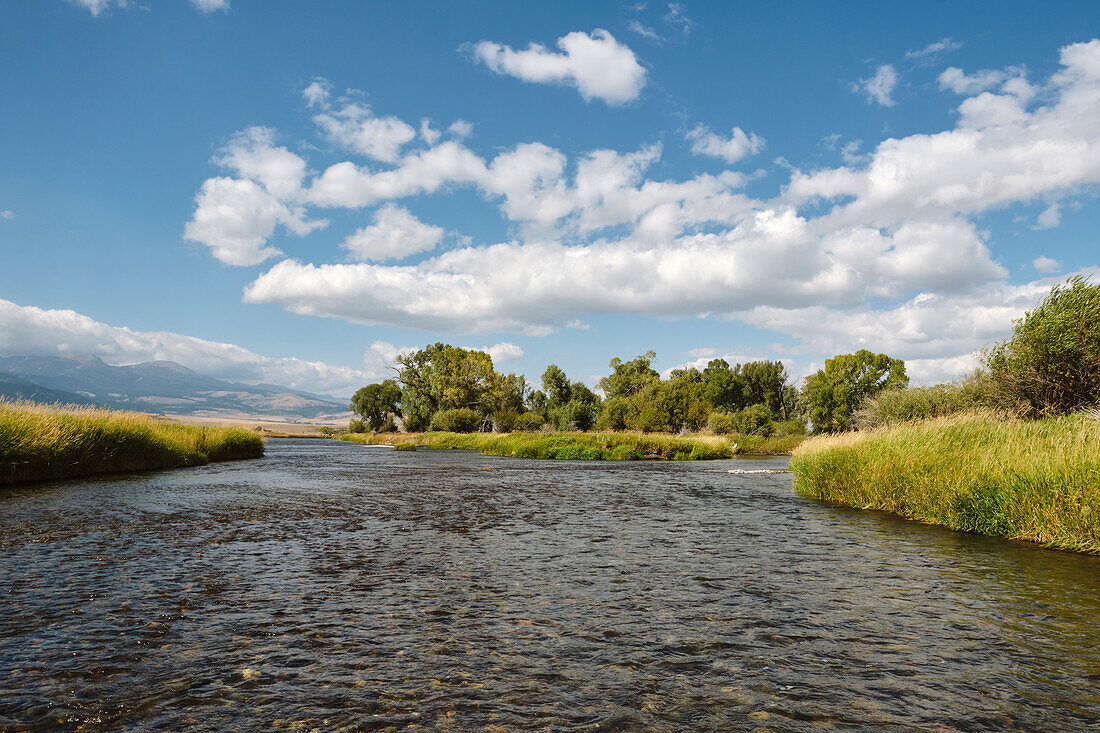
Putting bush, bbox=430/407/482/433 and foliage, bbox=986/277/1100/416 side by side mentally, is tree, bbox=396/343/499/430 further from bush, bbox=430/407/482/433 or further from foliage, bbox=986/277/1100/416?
foliage, bbox=986/277/1100/416

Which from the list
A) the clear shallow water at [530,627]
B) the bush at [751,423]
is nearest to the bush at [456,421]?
the bush at [751,423]

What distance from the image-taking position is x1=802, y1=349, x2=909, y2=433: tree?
11500cm

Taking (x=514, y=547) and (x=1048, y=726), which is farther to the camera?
(x=514, y=547)

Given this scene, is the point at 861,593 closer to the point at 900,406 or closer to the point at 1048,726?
the point at 1048,726

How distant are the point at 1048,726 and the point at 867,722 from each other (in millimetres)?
2007

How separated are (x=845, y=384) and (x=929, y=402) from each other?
79638mm

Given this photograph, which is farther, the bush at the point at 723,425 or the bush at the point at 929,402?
the bush at the point at 723,425

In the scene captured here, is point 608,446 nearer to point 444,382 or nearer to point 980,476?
point 980,476

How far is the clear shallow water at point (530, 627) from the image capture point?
678 centimetres

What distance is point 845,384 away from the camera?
115188 mm

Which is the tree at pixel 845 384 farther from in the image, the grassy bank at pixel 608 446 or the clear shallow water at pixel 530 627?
the clear shallow water at pixel 530 627

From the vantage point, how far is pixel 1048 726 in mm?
6570

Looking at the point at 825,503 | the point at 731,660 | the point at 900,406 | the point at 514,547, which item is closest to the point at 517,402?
Answer: the point at 900,406

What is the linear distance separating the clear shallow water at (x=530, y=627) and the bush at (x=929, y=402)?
2147 centimetres
